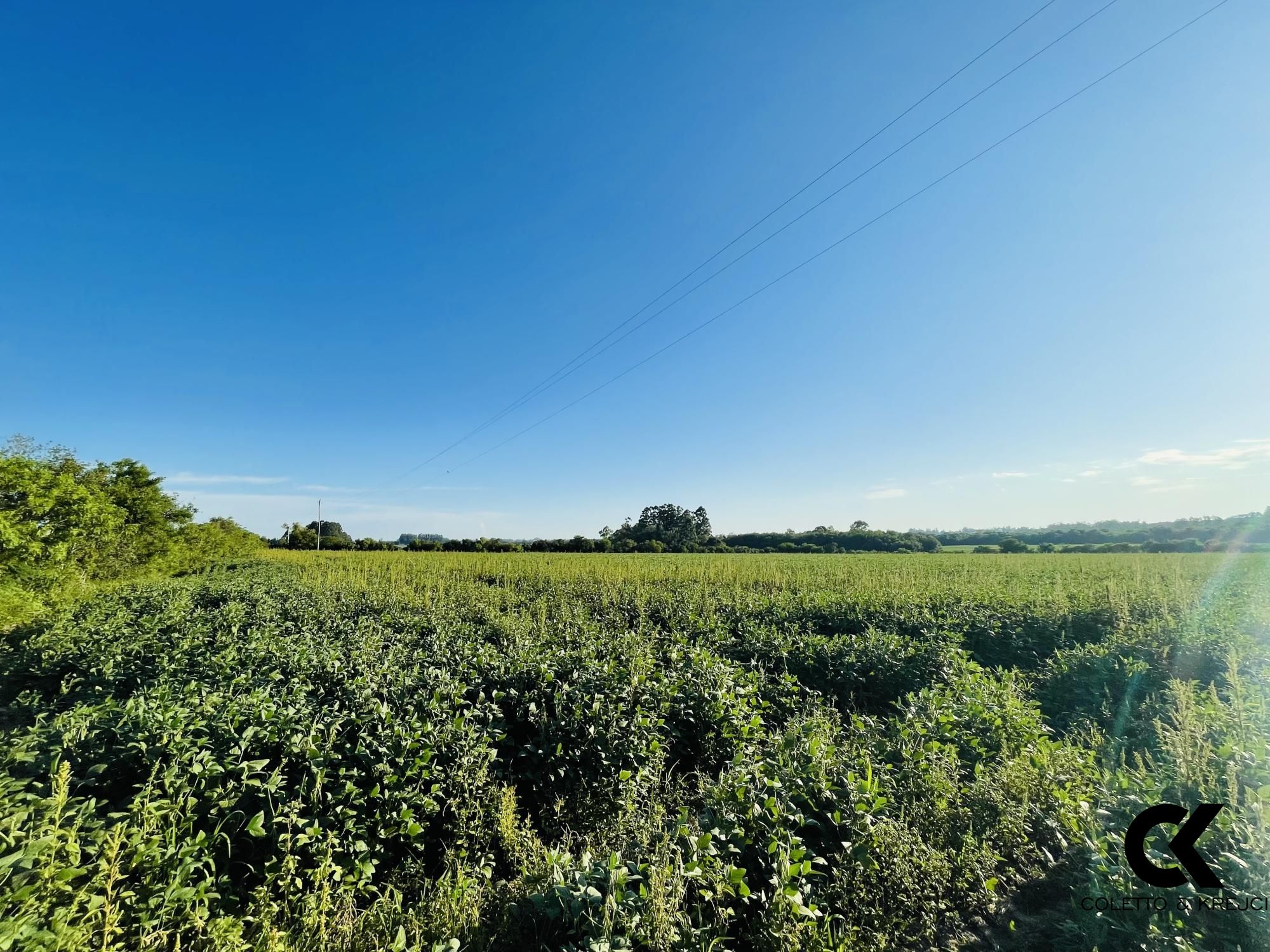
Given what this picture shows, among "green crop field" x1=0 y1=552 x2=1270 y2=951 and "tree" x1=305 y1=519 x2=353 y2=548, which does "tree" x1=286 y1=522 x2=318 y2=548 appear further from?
"green crop field" x1=0 y1=552 x2=1270 y2=951

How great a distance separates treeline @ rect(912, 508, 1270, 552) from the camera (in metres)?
43.8

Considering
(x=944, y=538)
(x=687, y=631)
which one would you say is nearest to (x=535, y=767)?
(x=687, y=631)

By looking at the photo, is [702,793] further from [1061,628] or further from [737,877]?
[1061,628]

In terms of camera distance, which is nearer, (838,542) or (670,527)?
(838,542)

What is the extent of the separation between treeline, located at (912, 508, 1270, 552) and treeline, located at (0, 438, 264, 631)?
70.2 metres

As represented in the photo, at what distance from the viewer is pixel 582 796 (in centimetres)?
432

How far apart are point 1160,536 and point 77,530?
95743mm

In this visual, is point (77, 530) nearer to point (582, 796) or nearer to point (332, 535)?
point (582, 796)

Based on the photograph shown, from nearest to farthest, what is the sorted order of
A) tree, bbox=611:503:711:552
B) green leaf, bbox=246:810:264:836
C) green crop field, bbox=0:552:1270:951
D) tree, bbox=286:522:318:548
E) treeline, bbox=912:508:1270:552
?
green crop field, bbox=0:552:1270:951 < green leaf, bbox=246:810:264:836 < treeline, bbox=912:508:1270:552 < tree, bbox=286:522:318:548 < tree, bbox=611:503:711:552

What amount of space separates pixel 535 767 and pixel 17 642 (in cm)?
1141

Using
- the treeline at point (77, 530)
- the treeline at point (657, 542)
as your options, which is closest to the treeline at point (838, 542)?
the treeline at point (657, 542)

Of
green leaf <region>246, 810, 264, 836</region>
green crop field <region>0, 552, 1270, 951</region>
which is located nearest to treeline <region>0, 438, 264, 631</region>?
green crop field <region>0, 552, 1270, 951</region>

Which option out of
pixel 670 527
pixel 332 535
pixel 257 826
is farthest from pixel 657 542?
pixel 257 826

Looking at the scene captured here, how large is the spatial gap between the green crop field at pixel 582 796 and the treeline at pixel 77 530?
4.98 meters
